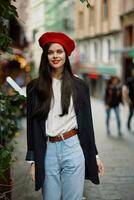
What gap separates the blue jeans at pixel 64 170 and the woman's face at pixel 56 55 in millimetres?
576

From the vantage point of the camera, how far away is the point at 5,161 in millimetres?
4641

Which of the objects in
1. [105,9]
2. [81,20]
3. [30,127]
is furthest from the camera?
[81,20]

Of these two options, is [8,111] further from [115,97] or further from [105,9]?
[105,9]

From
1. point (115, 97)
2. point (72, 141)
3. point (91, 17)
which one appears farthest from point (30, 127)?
point (91, 17)

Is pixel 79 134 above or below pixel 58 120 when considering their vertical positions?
below

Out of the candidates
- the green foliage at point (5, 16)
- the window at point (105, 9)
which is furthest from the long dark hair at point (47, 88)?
the window at point (105, 9)

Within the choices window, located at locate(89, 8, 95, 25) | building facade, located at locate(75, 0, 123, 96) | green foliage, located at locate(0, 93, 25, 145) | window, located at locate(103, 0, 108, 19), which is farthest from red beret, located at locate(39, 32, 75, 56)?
window, located at locate(89, 8, 95, 25)

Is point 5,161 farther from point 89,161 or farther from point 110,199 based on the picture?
point 110,199

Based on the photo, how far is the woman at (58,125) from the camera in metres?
3.82

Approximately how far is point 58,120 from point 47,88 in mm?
259

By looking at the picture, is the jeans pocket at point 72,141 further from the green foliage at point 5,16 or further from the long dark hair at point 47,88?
the green foliage at point 5,16

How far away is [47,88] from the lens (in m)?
3.84

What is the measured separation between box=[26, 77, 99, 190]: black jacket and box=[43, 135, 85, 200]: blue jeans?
0.05 meters

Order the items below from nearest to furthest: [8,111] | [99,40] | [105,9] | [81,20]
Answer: [8,111] → [105,9] → [99,40] → [81,20]
